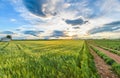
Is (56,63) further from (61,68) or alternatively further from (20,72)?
(20,72)

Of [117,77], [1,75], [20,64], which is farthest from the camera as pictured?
[117,77]

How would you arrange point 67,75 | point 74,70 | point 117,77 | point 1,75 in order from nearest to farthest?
1. point 1,75
2. point 67,75
3. point 74,70
4. point 117,77

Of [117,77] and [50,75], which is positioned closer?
[50,75]

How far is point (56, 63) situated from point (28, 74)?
110 inches

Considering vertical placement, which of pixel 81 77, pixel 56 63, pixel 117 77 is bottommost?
pixel 117 77

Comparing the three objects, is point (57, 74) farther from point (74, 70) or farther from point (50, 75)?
point (74, 70)

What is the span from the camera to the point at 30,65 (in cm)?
679

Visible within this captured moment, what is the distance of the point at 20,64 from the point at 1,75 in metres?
1.45

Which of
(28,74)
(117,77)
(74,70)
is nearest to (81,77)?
(74,70)

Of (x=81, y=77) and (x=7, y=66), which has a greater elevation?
(x=7, y=66)

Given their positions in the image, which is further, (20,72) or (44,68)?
(44,68)

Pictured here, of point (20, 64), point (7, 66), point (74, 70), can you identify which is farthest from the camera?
point (74, 70)

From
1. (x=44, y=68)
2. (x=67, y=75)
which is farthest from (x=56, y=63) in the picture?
(x=44, y=68)

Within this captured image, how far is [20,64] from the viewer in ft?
21.9
